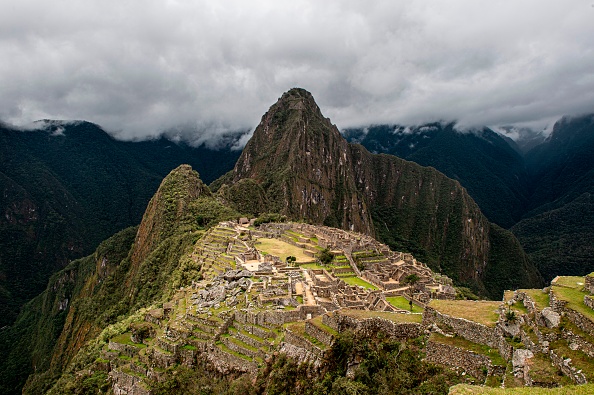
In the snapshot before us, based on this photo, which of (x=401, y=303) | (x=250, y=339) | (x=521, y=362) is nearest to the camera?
(x=521, y=362)

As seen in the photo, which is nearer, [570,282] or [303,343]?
[570,282]

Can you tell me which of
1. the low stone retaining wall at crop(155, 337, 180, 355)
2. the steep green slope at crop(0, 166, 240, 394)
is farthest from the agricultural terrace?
the low stone retaining wall at crop(155, 337, 180, 355)

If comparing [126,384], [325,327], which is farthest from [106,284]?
[325,327]

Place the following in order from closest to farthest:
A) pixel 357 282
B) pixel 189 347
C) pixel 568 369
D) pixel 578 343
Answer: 1. pixel 568 369
2. pixel 578 343
3. pixel 189 347
4. pixel 357 282

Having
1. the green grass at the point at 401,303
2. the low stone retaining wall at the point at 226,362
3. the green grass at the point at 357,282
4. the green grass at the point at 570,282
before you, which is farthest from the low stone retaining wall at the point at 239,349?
the green grass at the point at 357,282

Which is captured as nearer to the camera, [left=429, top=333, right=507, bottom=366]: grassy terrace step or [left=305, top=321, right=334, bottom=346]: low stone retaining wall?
[left=429, top=333, right=507, bottom=366]: grassy terrace step

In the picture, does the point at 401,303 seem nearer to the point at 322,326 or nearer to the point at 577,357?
the point at 322,326

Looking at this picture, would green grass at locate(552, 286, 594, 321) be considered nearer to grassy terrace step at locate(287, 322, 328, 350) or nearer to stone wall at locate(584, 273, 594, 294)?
stone wall at locate(584, 273, 594, 294)
